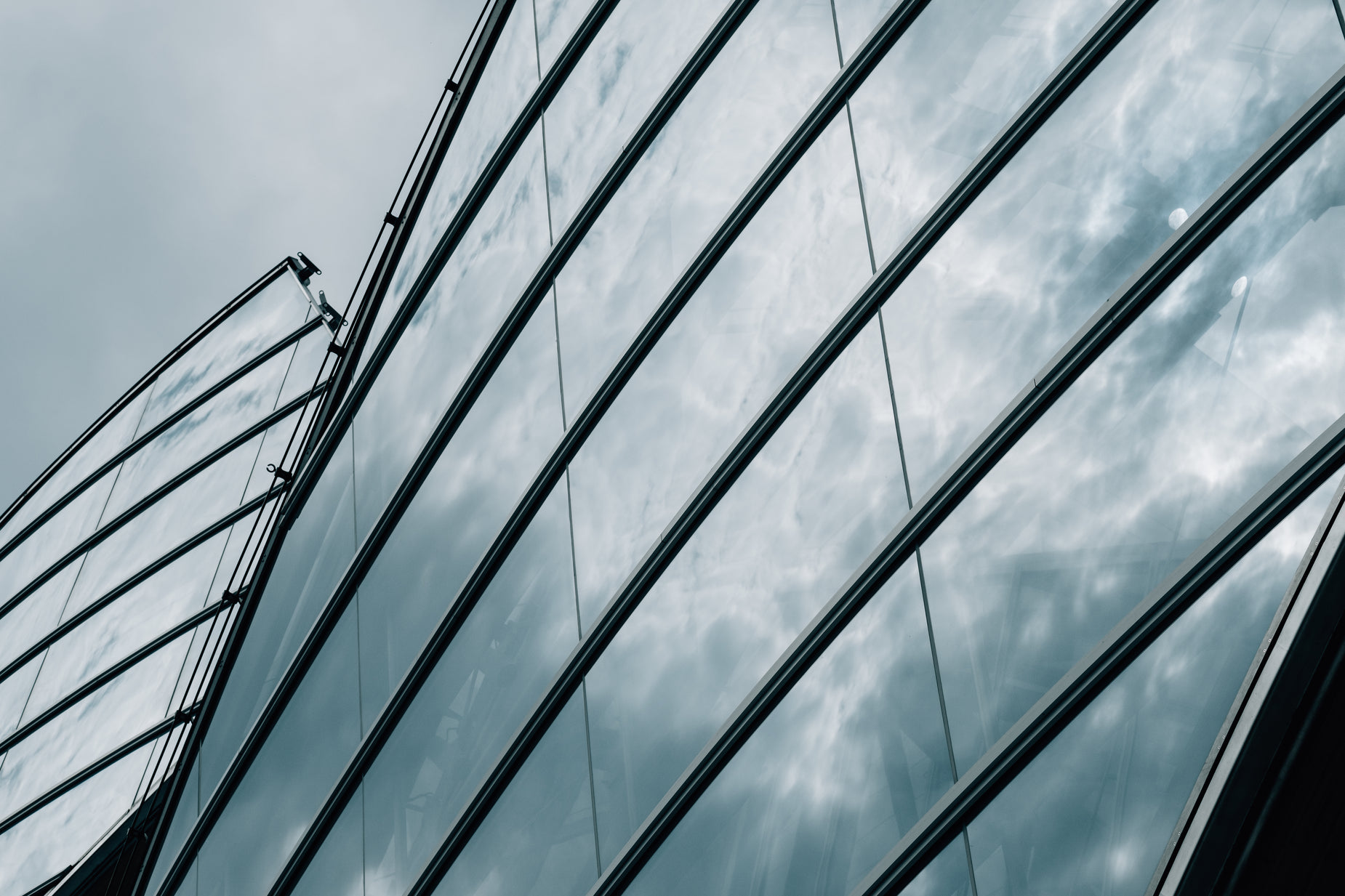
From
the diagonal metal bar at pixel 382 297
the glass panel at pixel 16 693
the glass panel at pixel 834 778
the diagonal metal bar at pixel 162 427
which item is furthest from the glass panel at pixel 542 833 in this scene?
the glass panel at pixel 16 693

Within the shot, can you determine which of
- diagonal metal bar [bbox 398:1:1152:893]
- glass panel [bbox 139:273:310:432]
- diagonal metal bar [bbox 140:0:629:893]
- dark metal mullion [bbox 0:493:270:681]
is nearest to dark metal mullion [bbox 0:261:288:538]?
glass panel [bbox 139:273:310:432]

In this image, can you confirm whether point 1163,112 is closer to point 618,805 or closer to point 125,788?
point 618,805

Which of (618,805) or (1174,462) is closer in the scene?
(1174,462)

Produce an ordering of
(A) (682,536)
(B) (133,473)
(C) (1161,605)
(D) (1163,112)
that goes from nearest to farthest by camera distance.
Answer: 1. (C) (1161,605)
2. (D) (1163,112)
3. (A) (682,536)
4. (B) (133,473)

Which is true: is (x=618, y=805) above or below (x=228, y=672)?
below

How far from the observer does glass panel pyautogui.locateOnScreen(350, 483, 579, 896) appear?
11.5 metres

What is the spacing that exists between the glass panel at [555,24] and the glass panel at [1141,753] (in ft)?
33.6

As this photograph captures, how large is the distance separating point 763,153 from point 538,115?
4188 millimetres

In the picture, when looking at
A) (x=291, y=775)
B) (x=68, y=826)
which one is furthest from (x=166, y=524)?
(x=291, y=775)

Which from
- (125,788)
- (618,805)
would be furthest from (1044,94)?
(125,788)

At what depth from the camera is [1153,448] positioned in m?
7.39

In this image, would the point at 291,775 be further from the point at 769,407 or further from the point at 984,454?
the point at 984,454

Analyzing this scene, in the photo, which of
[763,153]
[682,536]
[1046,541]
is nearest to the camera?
[1046,541]

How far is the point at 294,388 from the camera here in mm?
29359
